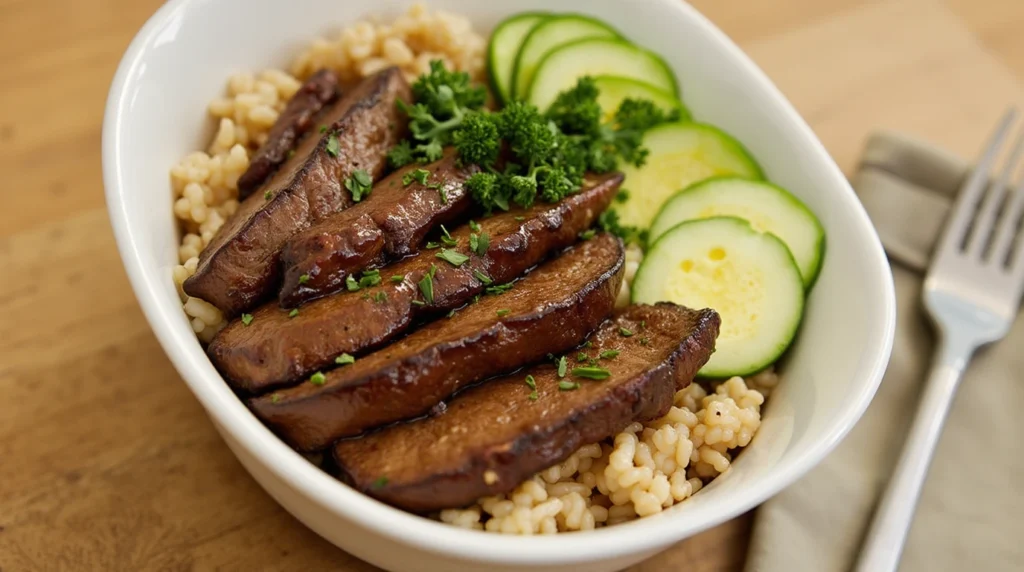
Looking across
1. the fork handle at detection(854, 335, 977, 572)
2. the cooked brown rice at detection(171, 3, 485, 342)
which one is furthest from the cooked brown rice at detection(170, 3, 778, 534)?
the fork handle at detection(854, 335, 977, 572)

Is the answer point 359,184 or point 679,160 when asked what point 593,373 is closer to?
point 359,184

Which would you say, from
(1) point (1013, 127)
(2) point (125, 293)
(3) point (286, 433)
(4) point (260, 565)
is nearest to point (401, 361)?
(3) point (286, 433)

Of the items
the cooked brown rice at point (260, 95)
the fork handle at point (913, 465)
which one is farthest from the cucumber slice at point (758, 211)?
the cooked brown rice at point (260, 95)

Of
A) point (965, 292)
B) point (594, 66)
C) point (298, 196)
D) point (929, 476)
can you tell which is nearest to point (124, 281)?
point (298, 196)

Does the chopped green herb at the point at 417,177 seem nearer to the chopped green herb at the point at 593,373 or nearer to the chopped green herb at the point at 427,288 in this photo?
the chopped green herb at the point at 427,288

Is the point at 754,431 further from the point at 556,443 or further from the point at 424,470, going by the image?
the point at 424,470

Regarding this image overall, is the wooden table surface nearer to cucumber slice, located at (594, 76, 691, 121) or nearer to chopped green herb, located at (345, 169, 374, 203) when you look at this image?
chopped green herb, located at (345, 169, 374, 203)
